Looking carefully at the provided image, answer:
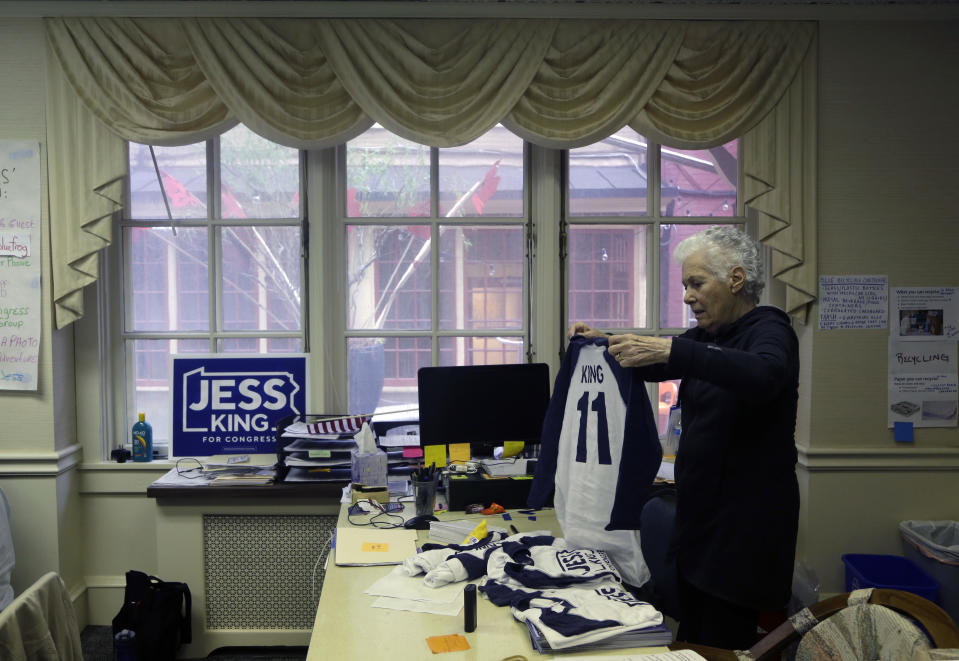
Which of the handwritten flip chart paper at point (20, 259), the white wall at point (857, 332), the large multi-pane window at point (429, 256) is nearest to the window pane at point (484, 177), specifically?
the large multi-pane window at point (429, 256)

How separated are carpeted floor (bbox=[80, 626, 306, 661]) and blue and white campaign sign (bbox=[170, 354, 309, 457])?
33.3 inches

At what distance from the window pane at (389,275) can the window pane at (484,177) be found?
21 centimetres

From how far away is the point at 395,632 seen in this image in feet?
5.32

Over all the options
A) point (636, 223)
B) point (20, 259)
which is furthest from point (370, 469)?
point (20, 259)

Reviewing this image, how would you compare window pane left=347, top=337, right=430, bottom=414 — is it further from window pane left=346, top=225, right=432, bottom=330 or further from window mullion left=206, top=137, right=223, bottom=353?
window mullion left=206, top=137, right=223, bottom=353

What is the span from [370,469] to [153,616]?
108 cm

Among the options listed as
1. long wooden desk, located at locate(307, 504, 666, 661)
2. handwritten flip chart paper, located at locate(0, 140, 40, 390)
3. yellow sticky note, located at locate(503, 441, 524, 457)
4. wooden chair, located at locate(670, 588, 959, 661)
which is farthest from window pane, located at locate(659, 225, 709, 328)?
handwritten flip chart paper, located at locate(0, 140, 40, 390)

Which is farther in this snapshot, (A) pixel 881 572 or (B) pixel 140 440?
(B) pixel 140 440

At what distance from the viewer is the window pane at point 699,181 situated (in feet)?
11.2

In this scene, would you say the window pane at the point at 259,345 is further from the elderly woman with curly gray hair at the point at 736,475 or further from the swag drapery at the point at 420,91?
the elderly woman with curly gray hair at the point at 736,475

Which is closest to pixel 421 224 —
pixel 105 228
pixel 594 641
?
pixel 105 228

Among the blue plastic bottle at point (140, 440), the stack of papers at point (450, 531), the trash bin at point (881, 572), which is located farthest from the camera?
the blue plastic bottle at point (140, 440)

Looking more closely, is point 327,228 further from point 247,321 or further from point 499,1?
point 499,1

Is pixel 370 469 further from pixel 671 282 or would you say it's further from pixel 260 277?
pixel 671 282
